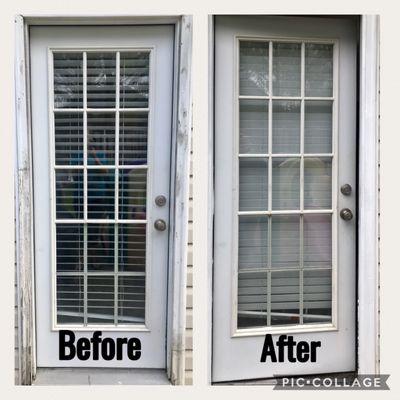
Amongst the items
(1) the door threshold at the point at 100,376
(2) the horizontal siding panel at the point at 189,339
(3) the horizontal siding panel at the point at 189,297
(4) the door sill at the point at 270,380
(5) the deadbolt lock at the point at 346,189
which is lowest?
(4) the door sill at the point at 270,380

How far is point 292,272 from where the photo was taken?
9.64 feet

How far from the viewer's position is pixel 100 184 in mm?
2889

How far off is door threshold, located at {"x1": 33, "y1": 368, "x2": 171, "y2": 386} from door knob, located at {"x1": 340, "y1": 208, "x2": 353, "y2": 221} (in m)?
1.26

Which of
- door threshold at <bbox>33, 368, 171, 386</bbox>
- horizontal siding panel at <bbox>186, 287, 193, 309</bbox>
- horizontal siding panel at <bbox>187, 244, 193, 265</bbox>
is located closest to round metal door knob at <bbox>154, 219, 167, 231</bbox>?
horizontal siding panel at <bbox>187, 244, 193, 265</bbox>

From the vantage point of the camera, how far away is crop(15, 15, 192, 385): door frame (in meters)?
2.72

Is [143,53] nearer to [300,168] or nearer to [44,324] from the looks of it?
[300,168]

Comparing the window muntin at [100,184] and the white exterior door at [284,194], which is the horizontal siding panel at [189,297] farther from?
the window muntin at [100,184]

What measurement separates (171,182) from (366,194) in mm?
1000

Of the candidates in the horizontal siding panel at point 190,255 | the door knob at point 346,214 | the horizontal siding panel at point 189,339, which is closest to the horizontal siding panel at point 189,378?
the horizontal siding panel at point 189,339

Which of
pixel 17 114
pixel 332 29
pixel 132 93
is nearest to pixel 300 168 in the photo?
pixel 332 29

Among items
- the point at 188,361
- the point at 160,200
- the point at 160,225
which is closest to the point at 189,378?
the point at 188,361

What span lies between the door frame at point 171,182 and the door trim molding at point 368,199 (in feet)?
2.91

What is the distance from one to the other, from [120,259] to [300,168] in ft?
3.53

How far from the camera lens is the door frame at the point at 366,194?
9.01 feet
